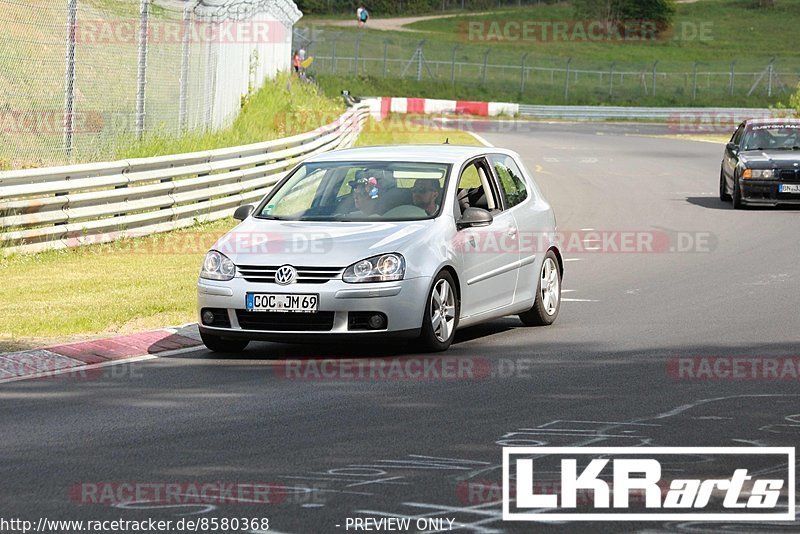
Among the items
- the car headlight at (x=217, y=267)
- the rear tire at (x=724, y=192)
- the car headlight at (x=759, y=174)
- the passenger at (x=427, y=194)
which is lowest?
the rear tire at (x=724, y=192)

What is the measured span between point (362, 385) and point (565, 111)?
59.7 m

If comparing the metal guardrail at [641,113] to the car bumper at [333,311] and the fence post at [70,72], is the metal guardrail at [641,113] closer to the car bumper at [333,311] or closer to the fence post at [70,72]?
the fence post at [70,72]

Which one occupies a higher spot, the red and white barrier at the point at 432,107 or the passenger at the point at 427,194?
the passenger at the point at 427,194

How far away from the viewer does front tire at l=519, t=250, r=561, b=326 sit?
12727mm

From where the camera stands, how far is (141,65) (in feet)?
68.0

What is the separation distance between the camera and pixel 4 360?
1040 cm

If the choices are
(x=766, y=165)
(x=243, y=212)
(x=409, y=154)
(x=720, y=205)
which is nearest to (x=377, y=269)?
(x=243, y=212)

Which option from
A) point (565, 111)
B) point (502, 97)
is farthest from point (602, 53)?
point (565, 111)

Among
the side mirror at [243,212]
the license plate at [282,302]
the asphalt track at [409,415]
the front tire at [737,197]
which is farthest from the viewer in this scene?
the front tire at [737,197]

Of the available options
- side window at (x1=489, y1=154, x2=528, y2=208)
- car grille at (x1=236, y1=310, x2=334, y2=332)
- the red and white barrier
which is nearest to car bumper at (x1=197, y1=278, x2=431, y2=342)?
car grille at (x1=236, y1=310, x2=334, y2=332)

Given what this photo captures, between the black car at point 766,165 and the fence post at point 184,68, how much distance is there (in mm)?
9216

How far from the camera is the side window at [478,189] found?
12.2 m

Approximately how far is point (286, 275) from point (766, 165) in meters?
15.7

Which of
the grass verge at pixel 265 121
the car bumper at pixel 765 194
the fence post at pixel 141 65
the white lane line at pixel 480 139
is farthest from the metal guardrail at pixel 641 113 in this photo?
the fence post at pixel 141 65
